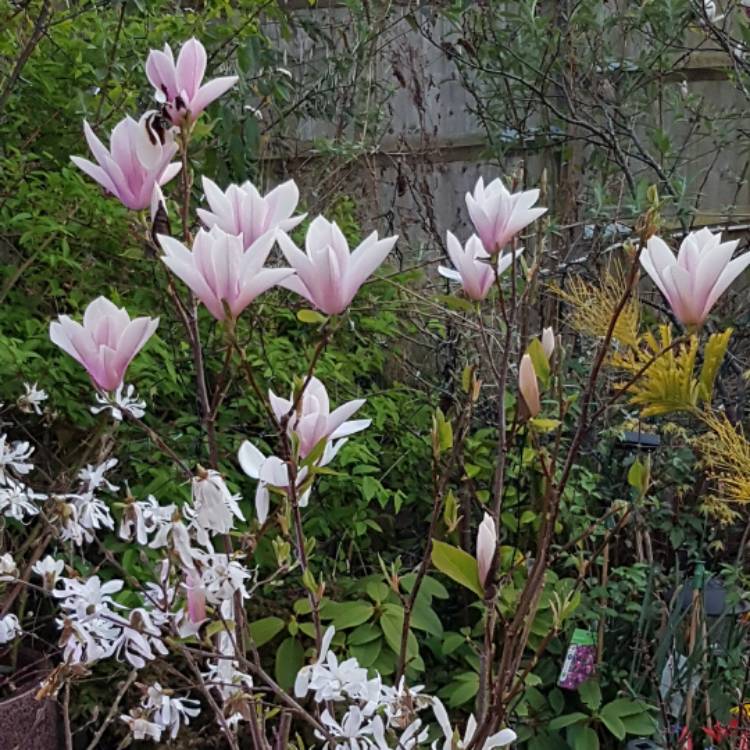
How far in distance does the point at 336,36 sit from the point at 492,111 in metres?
0.82

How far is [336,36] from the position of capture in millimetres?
3320

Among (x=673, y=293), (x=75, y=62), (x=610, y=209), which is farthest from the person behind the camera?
(x=610, y=209)

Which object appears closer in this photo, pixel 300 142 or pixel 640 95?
pixel 640 95

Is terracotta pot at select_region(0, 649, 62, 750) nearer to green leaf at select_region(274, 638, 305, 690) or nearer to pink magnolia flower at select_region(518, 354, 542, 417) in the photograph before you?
green leaf at select_region(274, 638, 305, 690)

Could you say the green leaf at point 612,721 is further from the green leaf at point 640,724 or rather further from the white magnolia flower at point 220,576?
the white magnolia flower at point 220,576

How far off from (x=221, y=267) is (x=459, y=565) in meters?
0.28

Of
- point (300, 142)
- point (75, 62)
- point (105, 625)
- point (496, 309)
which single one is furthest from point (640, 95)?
point (105, 625)

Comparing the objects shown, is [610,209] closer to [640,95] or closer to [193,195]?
[640,95]

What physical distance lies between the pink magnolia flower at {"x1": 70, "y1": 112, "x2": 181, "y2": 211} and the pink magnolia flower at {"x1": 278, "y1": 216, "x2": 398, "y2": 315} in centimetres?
11

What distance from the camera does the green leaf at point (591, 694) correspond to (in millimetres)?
1729

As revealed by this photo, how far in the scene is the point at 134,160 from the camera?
64 cm

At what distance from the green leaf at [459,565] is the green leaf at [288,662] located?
1.12m

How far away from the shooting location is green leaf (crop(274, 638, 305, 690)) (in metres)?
1.73

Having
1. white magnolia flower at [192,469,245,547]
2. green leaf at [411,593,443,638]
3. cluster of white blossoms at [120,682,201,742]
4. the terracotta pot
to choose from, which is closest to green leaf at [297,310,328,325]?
white magnolia flower at [192,469,245,547]
